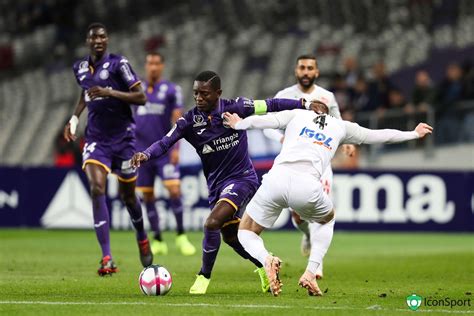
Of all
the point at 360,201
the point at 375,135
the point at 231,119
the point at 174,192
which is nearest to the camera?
the point at 231,119

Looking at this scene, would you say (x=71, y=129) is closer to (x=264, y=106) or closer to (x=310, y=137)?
(x=264, y=106)

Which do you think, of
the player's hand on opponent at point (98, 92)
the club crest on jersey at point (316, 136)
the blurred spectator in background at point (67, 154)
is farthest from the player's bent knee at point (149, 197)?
the blurred spectator in background at point (67, 154)

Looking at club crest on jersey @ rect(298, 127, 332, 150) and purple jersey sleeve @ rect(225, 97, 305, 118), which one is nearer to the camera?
club crest on jersey @ rect(298, 127, 332, 150)

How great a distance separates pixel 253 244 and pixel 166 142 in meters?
1.21

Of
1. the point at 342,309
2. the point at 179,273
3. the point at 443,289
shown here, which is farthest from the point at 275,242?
the point at 342,309

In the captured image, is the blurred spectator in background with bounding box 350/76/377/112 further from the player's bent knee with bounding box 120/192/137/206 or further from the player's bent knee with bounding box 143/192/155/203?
the player's bent knee with bounding box 120/192/137/206

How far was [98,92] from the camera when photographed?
11.7 meters

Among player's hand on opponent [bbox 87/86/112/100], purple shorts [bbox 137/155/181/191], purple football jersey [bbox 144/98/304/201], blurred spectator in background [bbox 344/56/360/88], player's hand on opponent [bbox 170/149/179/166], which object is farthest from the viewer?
blurred spectator in background [bbox 344/56/360/88]

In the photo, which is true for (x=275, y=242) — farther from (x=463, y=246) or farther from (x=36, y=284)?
(x=36, y=284)

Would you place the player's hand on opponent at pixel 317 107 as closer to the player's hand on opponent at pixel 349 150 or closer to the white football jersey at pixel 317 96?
the player's hand on opponent at pixel 349 150

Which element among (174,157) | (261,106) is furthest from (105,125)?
(174,157)

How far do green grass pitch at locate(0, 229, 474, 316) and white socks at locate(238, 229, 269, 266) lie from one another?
371 millimetres

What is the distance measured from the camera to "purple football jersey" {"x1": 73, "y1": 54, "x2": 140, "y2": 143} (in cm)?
1225

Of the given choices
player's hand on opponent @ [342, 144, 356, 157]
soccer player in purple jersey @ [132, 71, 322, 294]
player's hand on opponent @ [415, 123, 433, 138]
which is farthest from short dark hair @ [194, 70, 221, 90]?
player's hand on opponent @ [342, 144, 356, 157]
